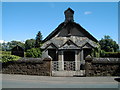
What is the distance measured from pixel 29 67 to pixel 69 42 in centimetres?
830

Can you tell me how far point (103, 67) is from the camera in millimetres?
14047

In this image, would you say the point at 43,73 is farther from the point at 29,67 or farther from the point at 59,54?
the point at 59,54

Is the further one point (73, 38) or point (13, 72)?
point (73, 38)

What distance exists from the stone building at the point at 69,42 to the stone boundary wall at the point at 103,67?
5491mm

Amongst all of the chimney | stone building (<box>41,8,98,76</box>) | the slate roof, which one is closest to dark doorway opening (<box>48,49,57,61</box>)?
stone building (<box>41,8,98,76</box>)

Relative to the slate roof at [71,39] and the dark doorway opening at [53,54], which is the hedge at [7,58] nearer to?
the dark doorway opening at [53,54]

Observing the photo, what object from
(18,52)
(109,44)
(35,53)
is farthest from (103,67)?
(109,44)

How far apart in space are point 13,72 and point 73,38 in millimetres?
10705

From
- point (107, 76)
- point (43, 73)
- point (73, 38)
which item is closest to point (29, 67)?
point (43, 73)

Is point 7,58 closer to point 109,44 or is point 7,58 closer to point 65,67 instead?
point 65,67

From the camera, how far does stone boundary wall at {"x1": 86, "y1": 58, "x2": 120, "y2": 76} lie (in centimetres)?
1398

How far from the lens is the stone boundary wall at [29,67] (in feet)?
47.7

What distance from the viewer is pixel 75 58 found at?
21.2 m

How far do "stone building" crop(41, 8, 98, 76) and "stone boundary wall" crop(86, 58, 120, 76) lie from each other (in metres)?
5.49
